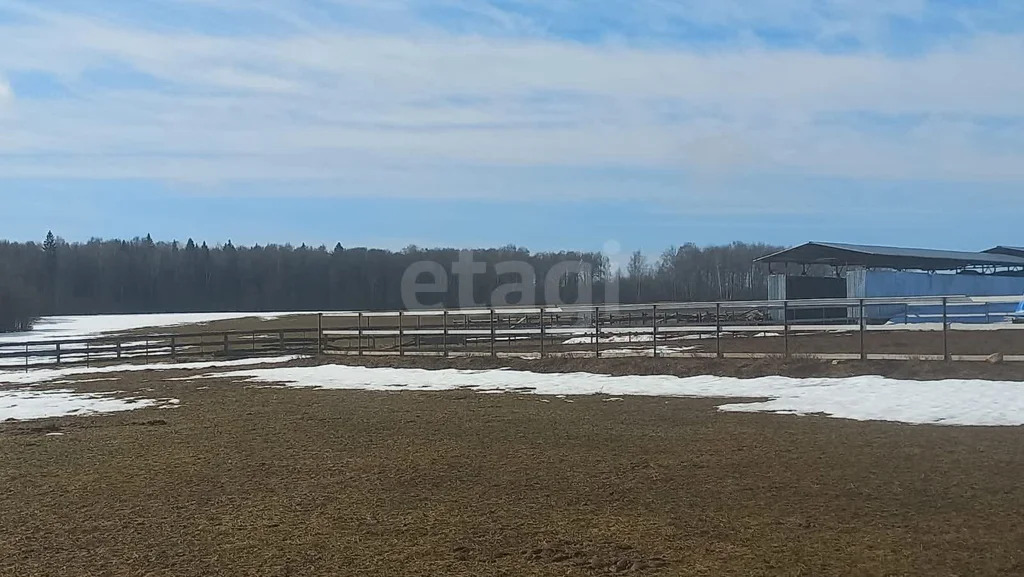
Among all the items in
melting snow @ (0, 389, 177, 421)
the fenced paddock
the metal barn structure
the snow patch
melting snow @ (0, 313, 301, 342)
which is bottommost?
melting snow @ (0, 313, 301, 342)

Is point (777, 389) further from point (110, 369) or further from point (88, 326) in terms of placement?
point (88, 326)

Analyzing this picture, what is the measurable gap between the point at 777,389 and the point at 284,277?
408ft

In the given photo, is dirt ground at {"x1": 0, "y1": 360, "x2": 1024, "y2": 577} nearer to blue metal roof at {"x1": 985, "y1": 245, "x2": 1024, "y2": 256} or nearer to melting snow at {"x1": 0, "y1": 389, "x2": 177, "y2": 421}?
melting snow at {"x1": 0, "y1": 389, "x2": 177, "y2": 421}

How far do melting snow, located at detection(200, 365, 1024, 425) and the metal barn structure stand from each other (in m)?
20.7

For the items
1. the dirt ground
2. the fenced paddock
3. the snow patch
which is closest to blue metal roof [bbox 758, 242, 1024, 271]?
the fenced paddock

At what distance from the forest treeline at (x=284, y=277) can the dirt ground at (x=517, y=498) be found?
94.3 metres

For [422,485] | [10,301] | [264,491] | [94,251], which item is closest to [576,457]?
[422,485]

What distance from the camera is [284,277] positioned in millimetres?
133750

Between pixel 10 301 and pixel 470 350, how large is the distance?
2652 inches

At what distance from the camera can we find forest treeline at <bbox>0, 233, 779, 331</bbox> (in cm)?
11556

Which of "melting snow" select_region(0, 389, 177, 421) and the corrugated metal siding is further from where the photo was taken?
the corrugated metal siding

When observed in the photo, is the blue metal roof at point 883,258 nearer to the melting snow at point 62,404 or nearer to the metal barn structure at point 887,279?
the metal barn structure at point 887,279

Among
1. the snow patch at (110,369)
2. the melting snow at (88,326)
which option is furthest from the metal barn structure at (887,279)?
the melting snow at (88,326)

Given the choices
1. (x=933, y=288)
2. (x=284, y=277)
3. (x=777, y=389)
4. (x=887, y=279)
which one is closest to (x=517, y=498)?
(x=777, y=389)
